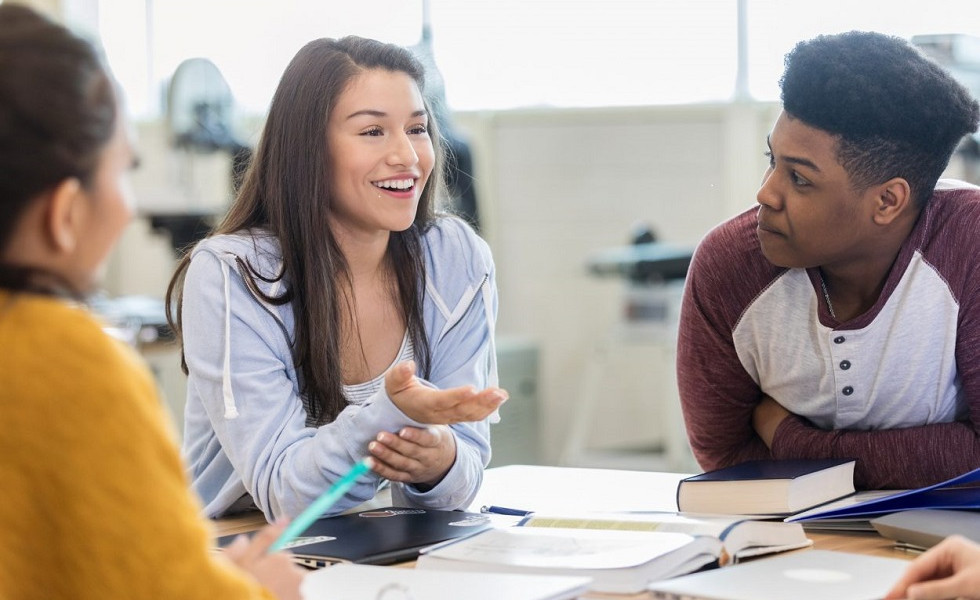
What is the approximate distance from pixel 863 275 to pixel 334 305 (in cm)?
68

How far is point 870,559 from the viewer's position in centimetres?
106

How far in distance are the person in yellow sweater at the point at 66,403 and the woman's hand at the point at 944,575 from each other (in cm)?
52

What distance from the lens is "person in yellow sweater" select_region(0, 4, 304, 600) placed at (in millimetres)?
679

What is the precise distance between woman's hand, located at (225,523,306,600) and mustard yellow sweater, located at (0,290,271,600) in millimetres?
149

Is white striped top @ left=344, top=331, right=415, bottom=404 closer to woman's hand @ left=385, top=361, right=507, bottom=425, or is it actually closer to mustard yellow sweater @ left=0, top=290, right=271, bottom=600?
woman's hand @ left=385, top=361, right=507, bottom=425

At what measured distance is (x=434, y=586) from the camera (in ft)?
3.20

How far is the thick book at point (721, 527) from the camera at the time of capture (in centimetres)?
110

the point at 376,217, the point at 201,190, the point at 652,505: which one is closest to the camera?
the point at 652,505

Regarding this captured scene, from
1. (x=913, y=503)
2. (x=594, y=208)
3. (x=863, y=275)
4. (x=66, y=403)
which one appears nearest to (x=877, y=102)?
(x=863, y=275)

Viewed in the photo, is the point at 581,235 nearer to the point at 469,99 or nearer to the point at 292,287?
the point at 469,99

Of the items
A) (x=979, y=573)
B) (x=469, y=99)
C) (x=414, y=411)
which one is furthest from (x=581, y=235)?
(x=979, y=573)

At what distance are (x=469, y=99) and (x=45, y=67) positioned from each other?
12.8ft

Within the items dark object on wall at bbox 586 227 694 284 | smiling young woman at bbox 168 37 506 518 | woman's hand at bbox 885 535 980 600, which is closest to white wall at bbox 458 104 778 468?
dark object on wall at bbox 586 227 694 284

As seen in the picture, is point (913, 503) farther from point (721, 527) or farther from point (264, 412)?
point (264, 412)
